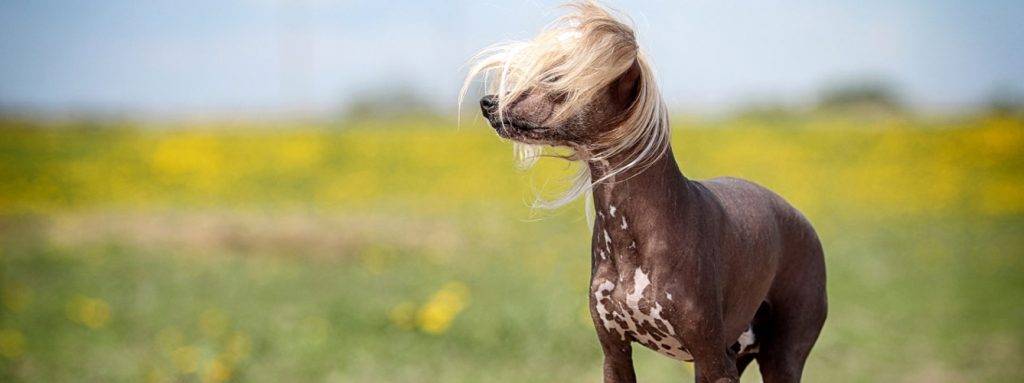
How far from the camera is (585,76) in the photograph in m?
2.14

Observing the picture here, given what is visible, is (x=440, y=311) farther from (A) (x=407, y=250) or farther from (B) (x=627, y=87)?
(B) (x=627, y=87)

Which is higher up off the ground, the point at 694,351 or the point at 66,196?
the point at 694,351

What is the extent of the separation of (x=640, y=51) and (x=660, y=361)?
221 inches

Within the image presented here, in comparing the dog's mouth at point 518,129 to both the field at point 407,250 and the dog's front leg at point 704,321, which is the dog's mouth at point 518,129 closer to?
the field at point 407,250

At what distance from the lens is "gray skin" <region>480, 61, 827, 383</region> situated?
88.2 inches

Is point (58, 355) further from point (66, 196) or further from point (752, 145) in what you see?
point (752, 145)

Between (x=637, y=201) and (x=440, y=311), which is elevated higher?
(x=637, y=201)

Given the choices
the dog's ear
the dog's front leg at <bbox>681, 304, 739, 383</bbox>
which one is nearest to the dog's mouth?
the dog's ear

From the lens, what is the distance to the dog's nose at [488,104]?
2.22 meters

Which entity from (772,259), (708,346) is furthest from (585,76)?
(772,259)

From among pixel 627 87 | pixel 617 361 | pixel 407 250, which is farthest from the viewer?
pixel 407 250

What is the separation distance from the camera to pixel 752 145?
2022cm

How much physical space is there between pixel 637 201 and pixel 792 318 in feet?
2.18

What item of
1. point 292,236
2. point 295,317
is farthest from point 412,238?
point 295,317
